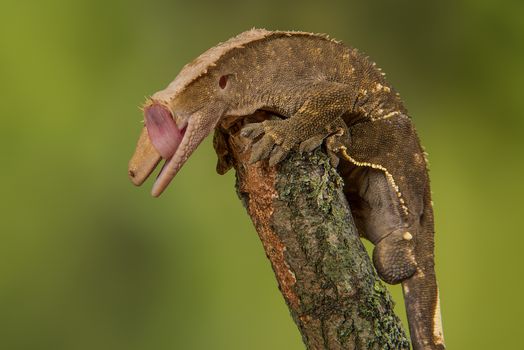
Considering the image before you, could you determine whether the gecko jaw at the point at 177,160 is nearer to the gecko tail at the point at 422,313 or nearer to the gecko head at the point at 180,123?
the gecko head at the point at 180,123

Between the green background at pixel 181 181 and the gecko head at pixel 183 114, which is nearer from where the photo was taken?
the gecko head at pixel 183 114

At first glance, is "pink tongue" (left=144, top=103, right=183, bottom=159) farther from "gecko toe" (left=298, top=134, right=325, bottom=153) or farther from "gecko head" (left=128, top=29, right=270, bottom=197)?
"gecko toe" (left=298, top=134, right=325, bottom=153)

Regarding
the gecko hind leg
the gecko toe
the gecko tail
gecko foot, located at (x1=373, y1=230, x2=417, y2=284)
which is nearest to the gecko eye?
the gecko toe

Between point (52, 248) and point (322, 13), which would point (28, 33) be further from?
point (322, 13)

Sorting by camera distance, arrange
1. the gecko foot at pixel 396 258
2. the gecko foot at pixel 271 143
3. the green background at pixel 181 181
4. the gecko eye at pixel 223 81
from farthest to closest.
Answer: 1. the green background at pixel 181 181
2. the gecko foot at pixel 396 258
3. the gecko eye at pixel 223 81
4. the gecko foot at pixel 271 143

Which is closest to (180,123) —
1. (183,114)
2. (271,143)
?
(183,114)

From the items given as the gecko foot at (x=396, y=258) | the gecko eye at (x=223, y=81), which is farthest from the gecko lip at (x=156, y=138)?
the gecko foot at (x=396, y=258)
